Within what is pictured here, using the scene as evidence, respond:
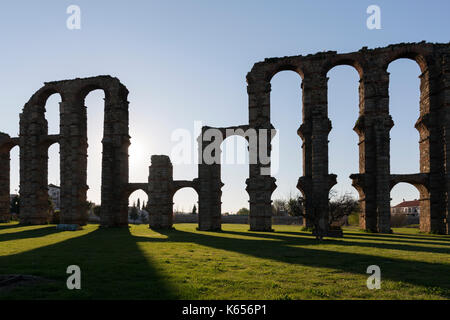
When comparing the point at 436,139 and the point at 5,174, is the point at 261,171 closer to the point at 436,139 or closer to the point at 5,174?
the point at 436,139

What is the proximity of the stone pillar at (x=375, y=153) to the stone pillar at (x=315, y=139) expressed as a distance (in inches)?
116

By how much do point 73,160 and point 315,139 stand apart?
2402 centimetres

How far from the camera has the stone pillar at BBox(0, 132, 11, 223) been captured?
39500mm

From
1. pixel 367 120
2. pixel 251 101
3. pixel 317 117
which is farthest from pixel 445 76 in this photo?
pixel 251 101

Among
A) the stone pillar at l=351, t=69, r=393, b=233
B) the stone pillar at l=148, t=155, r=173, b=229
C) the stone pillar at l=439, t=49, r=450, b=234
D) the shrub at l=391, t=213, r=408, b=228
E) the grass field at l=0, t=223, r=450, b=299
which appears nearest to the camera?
the grass field at l=0, t=223, r=450, b=299

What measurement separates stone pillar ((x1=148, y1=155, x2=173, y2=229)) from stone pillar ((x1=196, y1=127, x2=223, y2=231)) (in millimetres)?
3288

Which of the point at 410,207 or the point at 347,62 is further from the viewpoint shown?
the point at 410,207

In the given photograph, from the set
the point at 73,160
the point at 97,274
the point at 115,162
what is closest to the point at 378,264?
the point at 97,274

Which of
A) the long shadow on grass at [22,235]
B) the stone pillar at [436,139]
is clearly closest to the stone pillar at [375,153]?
the stone pillar at [436,139]

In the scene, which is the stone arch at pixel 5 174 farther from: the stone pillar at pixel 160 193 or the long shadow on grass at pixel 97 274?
the long shadow on grass at pixel 97 274

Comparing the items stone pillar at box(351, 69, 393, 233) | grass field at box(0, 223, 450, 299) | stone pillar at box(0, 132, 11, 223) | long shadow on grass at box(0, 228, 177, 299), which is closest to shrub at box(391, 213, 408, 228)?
stone pillar at box(351, 69, 393, 233)

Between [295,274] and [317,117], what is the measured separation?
21.8 m

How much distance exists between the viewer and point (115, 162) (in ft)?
114

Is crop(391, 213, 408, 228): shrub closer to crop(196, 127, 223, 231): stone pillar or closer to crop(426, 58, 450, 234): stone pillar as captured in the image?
crop(426, 58, 450, 234): stone pillar
